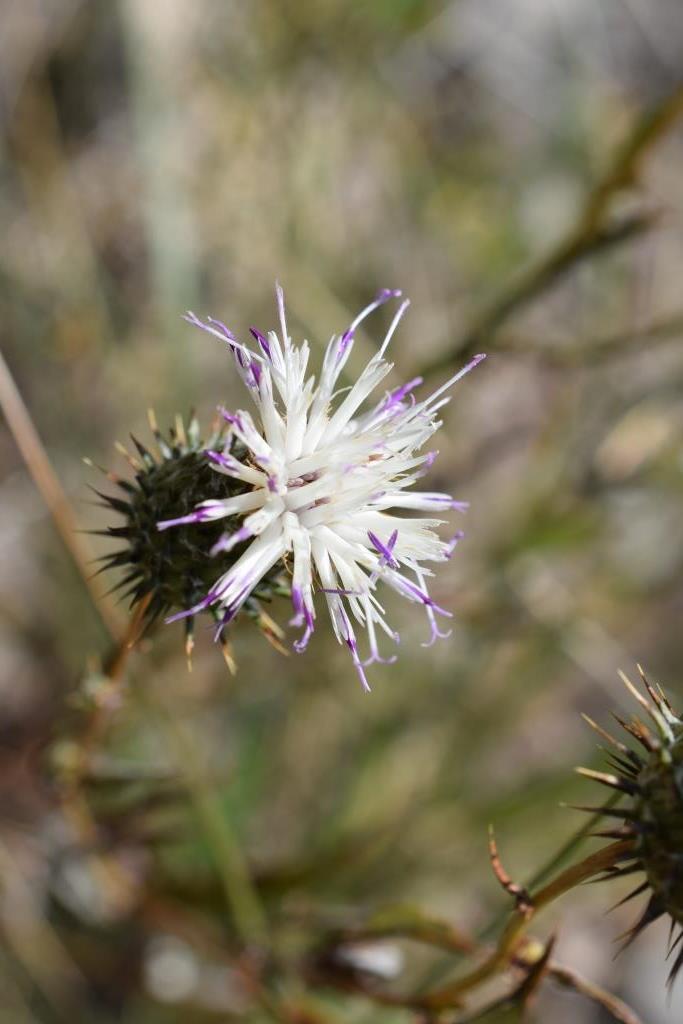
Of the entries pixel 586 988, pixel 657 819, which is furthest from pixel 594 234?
pixel 586 988

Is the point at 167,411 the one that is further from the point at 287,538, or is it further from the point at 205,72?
the point at 287,538

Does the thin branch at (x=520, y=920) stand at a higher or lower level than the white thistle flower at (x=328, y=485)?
lower

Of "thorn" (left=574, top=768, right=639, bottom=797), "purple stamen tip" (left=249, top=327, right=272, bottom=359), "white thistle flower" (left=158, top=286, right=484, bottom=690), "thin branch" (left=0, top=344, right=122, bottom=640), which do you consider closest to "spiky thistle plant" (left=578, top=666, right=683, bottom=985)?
"thorn" (left=574, top=768, right=639, bottom=797)

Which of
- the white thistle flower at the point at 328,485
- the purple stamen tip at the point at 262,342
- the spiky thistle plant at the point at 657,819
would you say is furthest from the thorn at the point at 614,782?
the purple stamen tip at the point at 262,342

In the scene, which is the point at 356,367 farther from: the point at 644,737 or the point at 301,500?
the point at 644,737

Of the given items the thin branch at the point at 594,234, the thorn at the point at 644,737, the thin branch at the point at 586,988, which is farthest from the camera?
the thin branch at the point at 594,234

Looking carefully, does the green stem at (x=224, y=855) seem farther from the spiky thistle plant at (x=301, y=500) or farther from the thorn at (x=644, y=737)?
the thorn at (x=644, y=737)
